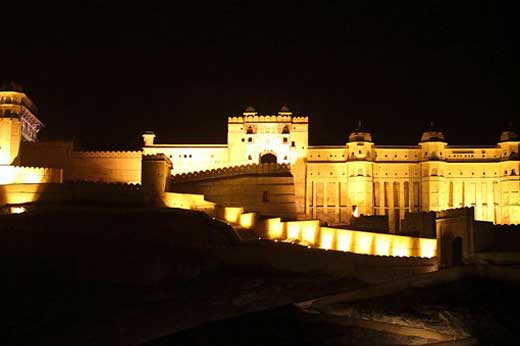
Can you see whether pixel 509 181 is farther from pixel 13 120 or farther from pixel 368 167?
pixel 13 120

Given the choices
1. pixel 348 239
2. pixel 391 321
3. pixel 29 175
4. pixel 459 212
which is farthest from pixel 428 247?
pixel 29 175

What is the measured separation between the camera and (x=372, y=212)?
84.5m

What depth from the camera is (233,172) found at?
82.9m

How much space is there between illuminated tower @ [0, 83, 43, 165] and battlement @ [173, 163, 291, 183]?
17031 mm

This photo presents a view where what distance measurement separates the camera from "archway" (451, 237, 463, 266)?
56438mm

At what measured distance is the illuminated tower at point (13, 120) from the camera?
82562 millimetres

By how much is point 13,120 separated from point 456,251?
49.1 m

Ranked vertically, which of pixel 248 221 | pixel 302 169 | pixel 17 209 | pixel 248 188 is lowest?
pixel 248 221

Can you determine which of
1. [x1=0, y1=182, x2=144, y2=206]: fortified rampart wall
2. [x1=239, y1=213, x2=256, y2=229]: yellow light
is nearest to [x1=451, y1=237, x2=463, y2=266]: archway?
[x1=239, y1=213, x2=256, y2=229]: yellow light

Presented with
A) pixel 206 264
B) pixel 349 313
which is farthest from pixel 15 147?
pixel 349 313

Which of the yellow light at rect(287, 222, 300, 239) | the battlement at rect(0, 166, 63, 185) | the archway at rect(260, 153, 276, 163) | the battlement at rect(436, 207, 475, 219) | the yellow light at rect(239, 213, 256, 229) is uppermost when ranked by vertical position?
the archway at rect(260, 153, 276, 163)

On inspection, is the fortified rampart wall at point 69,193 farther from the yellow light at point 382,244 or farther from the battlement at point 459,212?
the battlement at point 459,212

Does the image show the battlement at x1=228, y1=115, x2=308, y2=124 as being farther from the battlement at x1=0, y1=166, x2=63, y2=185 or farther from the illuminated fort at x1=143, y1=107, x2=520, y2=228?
the battlement at x1=0, y1=166, x2=63, y2=185

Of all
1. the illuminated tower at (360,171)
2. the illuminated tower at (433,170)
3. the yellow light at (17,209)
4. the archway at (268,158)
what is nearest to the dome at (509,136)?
the illuminated tower at (433,170)
